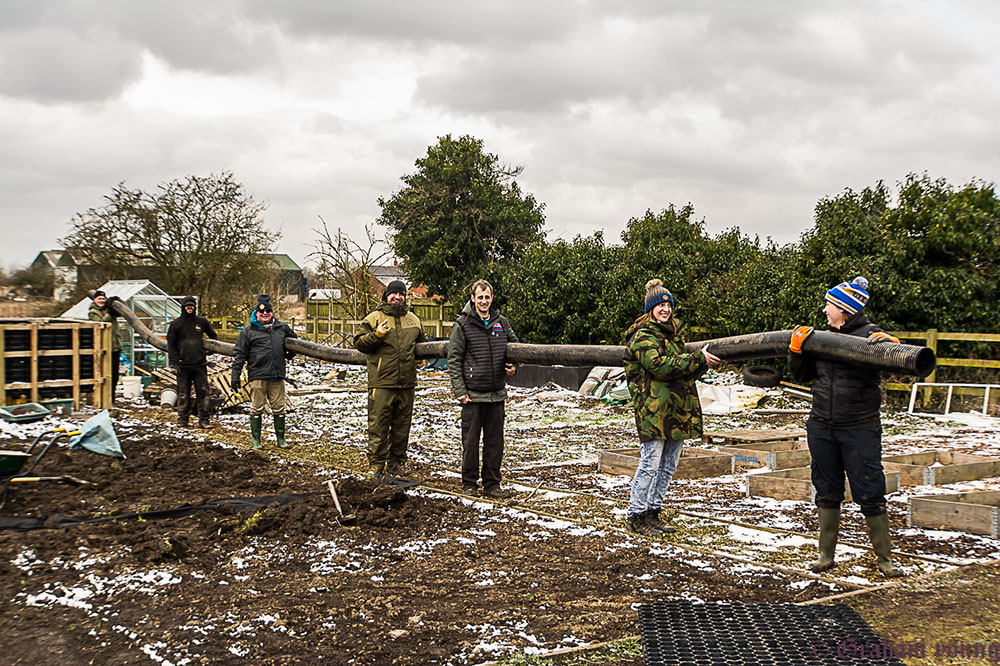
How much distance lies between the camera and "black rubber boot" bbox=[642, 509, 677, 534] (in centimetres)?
623

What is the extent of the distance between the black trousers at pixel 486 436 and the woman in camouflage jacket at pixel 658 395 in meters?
1.80

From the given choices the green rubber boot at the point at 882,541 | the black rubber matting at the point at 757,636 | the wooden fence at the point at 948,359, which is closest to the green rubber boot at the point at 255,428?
the black rubber matting at the point at 757,636

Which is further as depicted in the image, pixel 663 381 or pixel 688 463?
pixel 688 463

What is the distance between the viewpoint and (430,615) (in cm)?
455

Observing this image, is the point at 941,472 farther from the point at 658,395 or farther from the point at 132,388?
the point at 132,388

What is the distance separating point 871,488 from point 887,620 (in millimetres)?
922

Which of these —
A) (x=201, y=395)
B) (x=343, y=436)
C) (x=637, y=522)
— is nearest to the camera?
(x=637, y=522)

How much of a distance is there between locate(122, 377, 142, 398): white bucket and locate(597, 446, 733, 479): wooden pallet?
12.1 m

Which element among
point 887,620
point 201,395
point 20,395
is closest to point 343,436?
point 201,395

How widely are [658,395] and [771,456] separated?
2.96 metres

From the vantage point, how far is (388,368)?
28.1 ft

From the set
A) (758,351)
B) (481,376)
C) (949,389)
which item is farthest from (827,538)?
(949,389)

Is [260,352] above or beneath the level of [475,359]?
beneath

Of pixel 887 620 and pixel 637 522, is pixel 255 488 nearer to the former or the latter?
pixel 637 522
